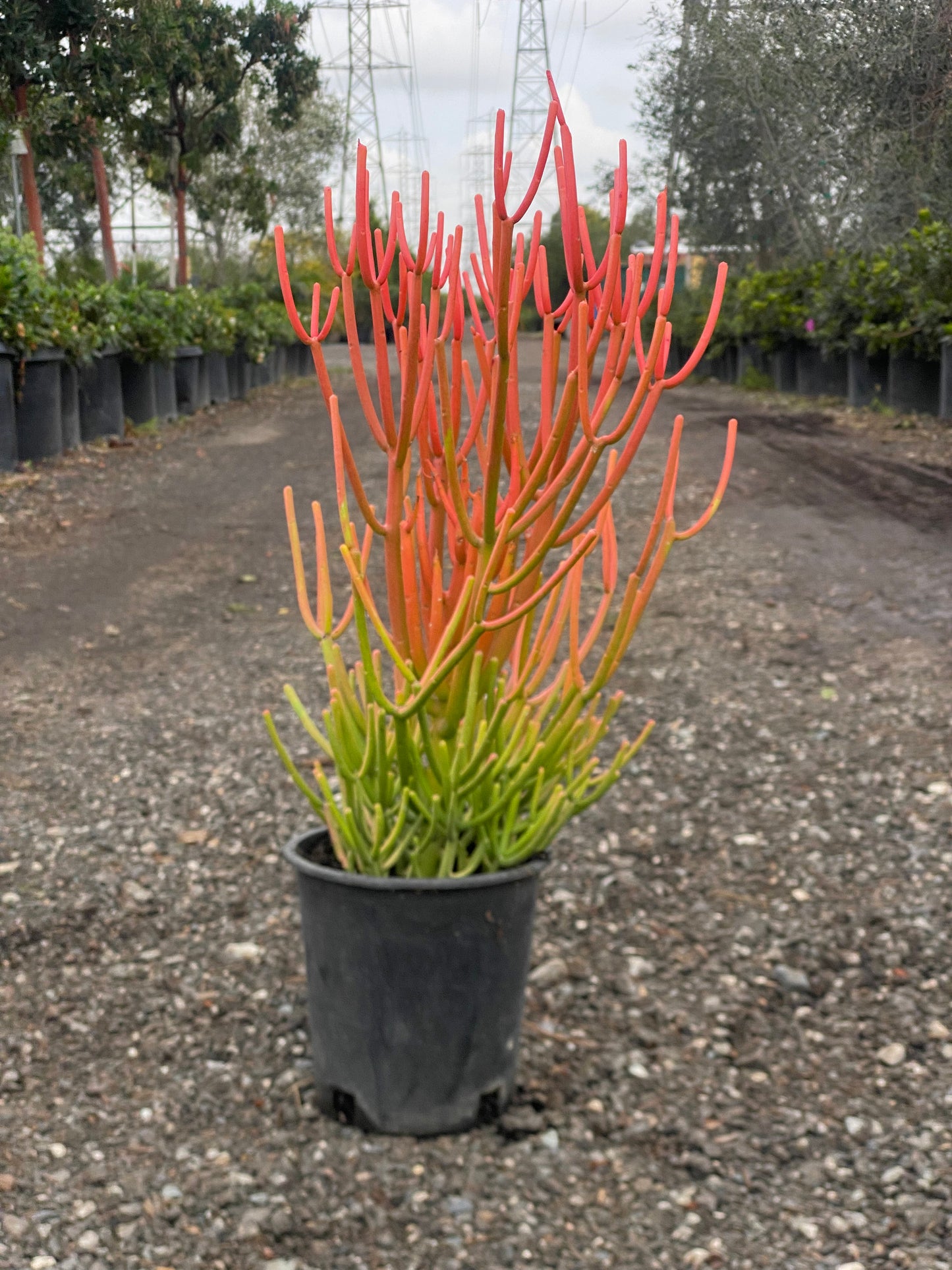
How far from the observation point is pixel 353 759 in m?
1.69

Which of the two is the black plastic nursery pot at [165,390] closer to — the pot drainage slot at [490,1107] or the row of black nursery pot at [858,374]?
the row of black nursery pot at [858,374]

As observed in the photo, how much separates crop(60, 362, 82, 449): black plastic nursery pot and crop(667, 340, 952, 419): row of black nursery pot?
227 inches

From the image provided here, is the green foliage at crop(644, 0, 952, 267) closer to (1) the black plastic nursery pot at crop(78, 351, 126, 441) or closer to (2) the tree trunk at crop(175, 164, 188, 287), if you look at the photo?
(1) the black plastic nursery pot at crop(78, 351, 126, 441)

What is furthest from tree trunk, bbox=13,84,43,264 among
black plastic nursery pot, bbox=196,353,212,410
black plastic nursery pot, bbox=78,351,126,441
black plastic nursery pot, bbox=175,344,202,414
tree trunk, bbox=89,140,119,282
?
black plastic nursery pot, bbox=196,353,212,410

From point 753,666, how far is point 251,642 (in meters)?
1.64

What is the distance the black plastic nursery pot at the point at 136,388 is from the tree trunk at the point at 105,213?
942 mm

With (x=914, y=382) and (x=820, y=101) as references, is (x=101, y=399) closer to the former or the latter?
(x=914, y=382)

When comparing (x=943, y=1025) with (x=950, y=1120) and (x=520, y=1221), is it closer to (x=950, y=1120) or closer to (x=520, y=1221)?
(x=950, y=1120)

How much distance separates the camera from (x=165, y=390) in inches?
400

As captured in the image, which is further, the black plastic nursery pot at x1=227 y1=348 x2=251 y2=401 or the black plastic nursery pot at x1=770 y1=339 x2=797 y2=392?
the black plastic nursery pot at x1=227 y1=348 x2=251 y2=401

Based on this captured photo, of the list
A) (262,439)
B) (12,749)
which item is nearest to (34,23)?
(262,439)

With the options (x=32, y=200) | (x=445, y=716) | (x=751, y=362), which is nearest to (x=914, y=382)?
(x=751, y=362)

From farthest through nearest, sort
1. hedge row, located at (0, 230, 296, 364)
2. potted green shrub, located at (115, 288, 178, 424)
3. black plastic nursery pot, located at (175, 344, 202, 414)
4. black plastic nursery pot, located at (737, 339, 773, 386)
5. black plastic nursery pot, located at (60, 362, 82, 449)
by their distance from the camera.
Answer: black plastic nursery pot, located at (737, 339, 773, 386)
black plastic nursery pot, located at (175, 344, 202, 414)
potted green shrub, located at (115, 288, 178, 424)
black plastic nursery pot, located at (60, 362, 82, 449)
hedge row, located at (0, 230, 296, 364)

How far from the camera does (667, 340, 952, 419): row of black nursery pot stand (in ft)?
29.6
